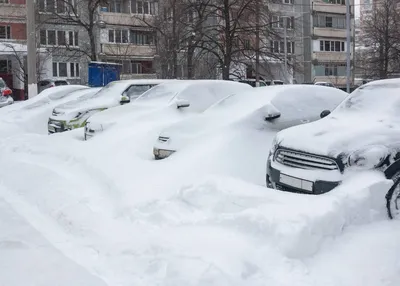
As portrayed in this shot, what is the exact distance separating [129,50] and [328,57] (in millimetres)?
23165

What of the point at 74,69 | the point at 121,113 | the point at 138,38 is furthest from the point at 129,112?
the point at 138,38

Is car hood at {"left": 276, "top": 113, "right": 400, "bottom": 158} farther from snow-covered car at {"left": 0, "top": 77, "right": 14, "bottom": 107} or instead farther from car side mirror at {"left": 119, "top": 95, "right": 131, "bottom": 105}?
snow-covered car at {"left": 0, "top": 77, "right": 14, "bottom": 107}

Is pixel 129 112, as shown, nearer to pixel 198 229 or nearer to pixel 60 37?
pixel 198 229

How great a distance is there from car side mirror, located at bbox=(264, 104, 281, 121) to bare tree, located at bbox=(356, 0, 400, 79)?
21.9 m

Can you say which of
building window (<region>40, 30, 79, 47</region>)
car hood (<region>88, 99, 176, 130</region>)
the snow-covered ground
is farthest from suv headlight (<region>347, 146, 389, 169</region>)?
building window (<region>40, 30, 79, 47</region>)

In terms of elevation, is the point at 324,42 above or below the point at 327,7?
below

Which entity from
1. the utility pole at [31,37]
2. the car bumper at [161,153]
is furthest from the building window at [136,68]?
the car bumper at [161,153]

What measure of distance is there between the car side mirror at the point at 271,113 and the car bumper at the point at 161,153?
1.68 meters

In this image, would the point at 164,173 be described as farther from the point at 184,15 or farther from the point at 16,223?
the point at 184,15

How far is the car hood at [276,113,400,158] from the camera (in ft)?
18.3

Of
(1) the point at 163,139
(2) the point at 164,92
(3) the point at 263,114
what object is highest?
(2) the point at 164,92

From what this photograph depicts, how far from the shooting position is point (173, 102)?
11.4 metres

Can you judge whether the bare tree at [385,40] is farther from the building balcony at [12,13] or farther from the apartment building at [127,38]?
the building balcony at [12,13]

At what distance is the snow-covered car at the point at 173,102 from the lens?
1111 centimetres
